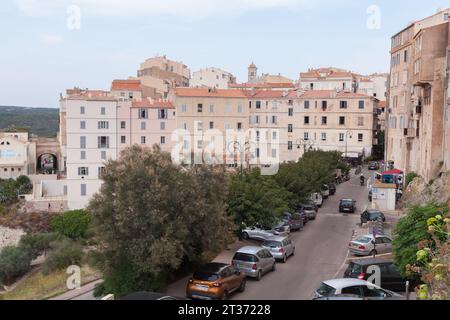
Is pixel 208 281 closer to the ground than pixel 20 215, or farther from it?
farther from it

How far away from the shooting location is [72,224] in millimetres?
Answer: 45312

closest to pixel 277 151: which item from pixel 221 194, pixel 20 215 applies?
pixel 20 215

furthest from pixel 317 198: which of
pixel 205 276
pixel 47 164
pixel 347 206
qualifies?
pixel 47 164

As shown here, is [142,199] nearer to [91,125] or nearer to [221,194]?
[221,194]

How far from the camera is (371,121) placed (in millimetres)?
58625

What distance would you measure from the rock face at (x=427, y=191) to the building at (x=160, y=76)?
144ft

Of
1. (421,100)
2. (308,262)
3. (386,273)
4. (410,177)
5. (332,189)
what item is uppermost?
(421,100)

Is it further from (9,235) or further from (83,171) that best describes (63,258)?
(83,171)

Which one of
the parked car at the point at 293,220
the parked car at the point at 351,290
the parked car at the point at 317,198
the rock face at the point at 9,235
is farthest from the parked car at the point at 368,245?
the rock face at the point at 9,235

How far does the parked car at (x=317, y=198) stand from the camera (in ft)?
121

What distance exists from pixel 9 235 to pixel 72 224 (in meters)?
7.66

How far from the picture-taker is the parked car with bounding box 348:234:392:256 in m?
21.0
